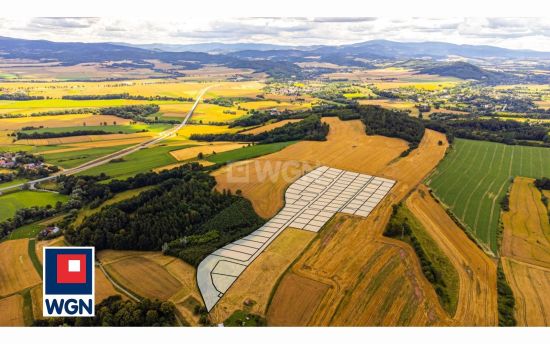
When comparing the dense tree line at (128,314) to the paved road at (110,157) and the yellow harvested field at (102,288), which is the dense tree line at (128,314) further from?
the paved road at (110,157)

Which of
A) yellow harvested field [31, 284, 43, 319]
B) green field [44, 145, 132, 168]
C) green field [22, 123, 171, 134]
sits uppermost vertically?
green field [22, 123, 171, 134]

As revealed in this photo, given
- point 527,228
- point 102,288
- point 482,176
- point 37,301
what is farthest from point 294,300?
point 482,176

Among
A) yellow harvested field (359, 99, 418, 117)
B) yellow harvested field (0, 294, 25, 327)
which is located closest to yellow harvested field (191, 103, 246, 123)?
yellow harvested field (359, 99, 418, 117)

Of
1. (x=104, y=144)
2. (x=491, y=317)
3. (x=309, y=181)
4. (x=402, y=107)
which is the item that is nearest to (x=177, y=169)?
(x=309, y=181)

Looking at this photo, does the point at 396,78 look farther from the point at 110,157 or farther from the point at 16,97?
the point at 110,157

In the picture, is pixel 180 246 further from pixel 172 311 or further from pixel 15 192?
pixel 15 192

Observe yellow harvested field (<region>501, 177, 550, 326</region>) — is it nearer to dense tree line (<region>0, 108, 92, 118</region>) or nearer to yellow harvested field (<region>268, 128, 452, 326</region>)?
yellow harvested field (<region>268, 128, 452, 326</region>)
